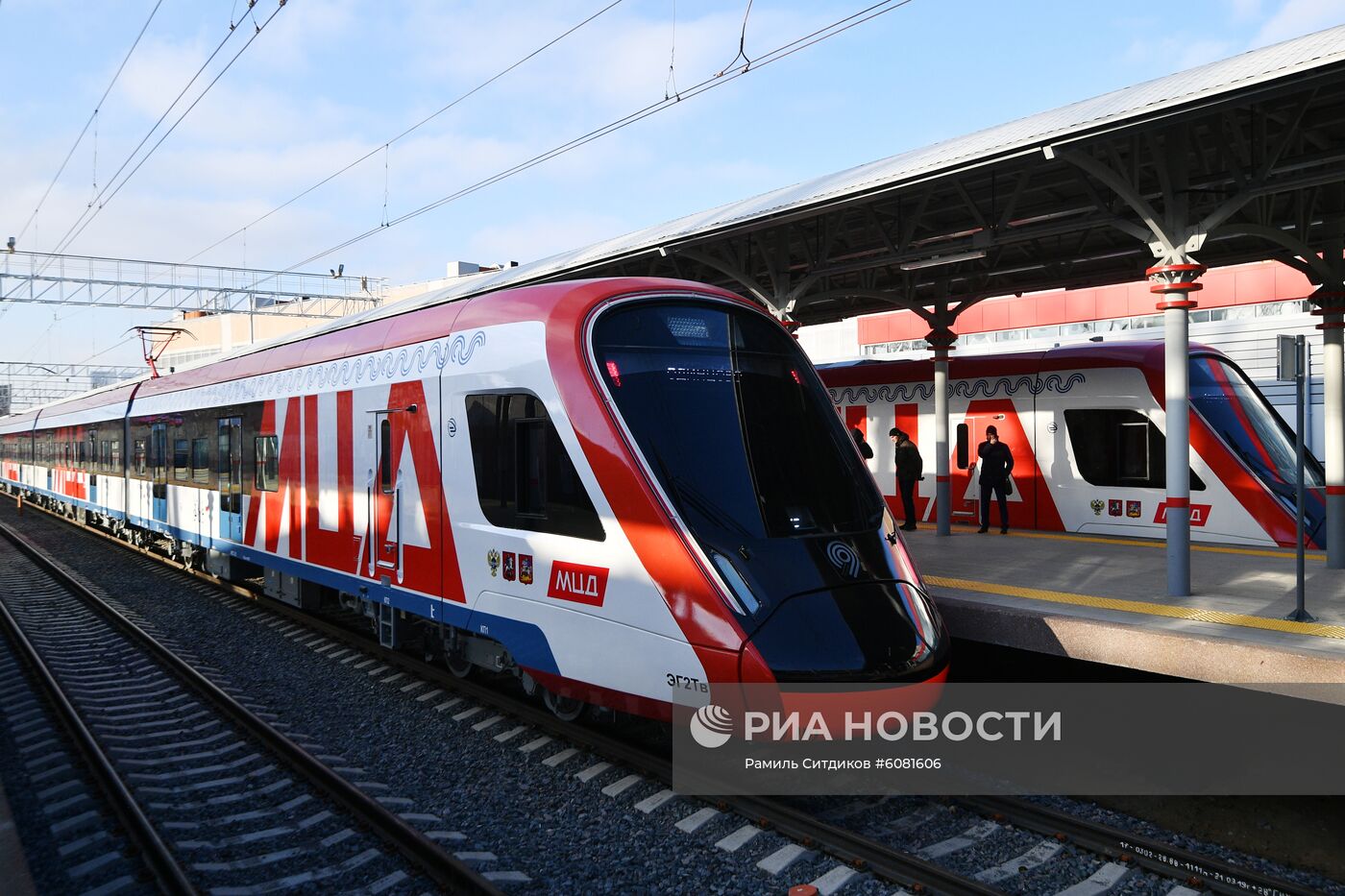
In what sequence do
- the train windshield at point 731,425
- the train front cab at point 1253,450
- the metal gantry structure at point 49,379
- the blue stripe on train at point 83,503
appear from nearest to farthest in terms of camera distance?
the train windshield at point 731,425
the train front cab at point 1253,450
the blue stripe on train at point 83,503
the metal gantry structure at point 49,379

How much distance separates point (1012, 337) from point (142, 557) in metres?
27.8

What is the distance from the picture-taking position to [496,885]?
461cm

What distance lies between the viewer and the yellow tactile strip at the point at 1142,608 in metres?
6.57

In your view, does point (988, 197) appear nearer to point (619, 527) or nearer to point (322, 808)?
point (619, 527)

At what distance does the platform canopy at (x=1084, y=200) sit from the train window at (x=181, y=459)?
3.53m

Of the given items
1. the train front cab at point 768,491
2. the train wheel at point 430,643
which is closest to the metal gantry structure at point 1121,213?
the train front cab at point 768,491

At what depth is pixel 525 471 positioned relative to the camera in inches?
256

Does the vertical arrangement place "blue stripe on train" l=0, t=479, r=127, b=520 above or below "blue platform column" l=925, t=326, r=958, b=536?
below

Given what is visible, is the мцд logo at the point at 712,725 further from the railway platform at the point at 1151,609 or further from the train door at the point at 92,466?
the train door at the point at 92,466

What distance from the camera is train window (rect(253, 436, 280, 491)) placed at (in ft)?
34.9

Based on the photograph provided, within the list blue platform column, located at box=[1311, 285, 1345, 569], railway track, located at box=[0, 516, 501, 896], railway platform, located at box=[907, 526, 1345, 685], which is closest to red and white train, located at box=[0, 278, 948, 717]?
railway track, located at box=[0, 516, 501, 896]

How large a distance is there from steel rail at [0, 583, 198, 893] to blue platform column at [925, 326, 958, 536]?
9.89 meters

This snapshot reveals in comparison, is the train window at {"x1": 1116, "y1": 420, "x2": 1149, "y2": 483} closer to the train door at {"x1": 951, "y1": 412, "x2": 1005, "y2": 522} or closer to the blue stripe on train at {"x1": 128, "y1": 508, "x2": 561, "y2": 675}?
the train door at {"x1": 951, "y1": 412, "x2": 1005, "y2": 522}

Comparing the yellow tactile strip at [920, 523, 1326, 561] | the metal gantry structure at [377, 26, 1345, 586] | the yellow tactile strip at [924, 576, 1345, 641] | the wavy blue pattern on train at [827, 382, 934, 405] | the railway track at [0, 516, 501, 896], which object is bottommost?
the railway track at [0, 516, 501, 896]
